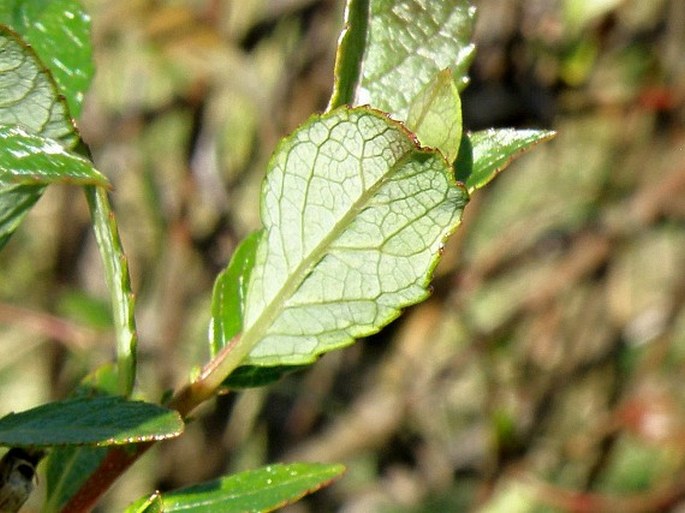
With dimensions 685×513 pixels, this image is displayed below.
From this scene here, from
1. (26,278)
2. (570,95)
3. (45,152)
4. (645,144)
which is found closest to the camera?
(45,152)

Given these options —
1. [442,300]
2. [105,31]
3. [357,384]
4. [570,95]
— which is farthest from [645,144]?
[105,31]

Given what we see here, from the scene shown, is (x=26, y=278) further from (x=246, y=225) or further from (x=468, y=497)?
(x=468, y=497)

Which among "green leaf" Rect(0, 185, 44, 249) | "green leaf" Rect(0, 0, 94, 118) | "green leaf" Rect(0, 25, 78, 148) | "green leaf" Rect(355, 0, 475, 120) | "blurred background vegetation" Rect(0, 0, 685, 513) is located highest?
"green leaf" Rect(0, 0, 94, 118)

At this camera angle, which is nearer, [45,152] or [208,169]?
[45,152]

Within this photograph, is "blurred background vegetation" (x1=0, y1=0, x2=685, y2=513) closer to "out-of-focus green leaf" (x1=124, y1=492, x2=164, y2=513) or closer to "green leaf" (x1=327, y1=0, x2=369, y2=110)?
"green leaf" (x1=327, y1=0, x2=369, y2=110)

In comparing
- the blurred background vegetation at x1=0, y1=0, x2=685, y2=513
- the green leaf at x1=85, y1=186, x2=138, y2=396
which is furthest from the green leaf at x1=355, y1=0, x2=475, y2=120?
the blurred background vegetation at x1=0, y1=0, x2=685, y2=513

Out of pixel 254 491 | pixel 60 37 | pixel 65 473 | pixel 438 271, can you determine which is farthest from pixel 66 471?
pixel 438 271
